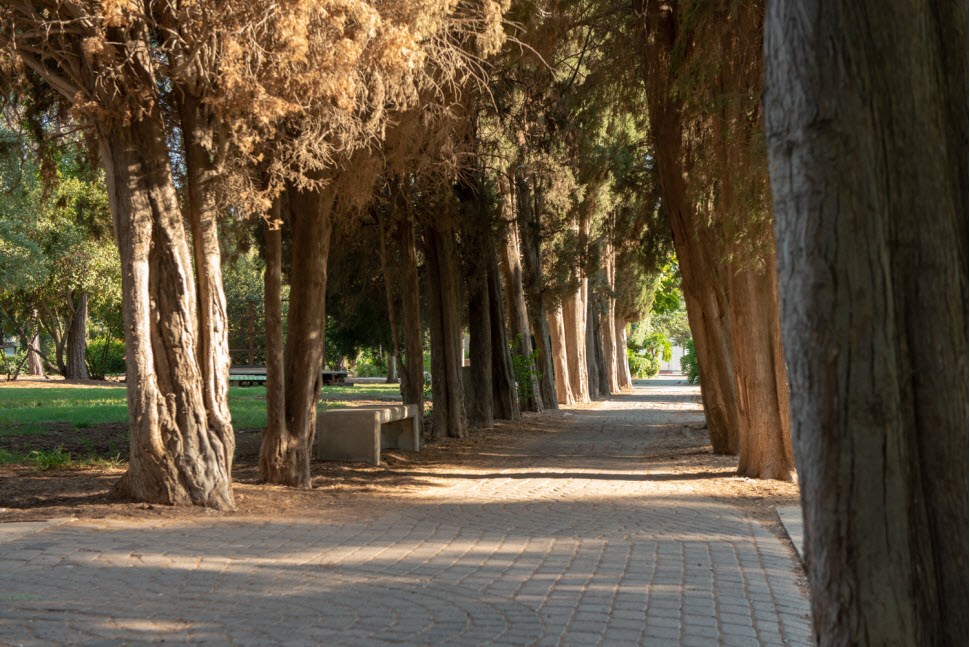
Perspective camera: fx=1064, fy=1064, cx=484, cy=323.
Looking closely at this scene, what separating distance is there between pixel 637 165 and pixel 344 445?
303 inches

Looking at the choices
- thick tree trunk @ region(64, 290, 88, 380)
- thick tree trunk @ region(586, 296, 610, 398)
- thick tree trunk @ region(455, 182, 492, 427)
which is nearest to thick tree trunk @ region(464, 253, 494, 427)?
thick tree trunk @ region(455, 182, 492, 427)

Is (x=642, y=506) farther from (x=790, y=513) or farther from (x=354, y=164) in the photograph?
(x=354, y=164)

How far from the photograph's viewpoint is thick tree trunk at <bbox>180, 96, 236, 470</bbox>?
32.8 feet

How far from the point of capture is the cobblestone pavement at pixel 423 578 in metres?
5.34

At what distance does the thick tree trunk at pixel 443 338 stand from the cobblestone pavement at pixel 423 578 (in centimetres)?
849

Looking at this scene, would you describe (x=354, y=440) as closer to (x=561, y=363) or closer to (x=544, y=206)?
(x=544, y=206)

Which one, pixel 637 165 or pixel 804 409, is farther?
pixel 637 165

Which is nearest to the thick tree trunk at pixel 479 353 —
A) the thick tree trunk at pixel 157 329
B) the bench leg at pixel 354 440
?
the bench leg at pixel 354 440

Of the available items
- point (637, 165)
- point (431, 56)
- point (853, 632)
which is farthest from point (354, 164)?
point (853, 632)

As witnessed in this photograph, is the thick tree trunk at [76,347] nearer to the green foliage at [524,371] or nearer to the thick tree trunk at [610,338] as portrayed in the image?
the thick tree trunk at [610,338]

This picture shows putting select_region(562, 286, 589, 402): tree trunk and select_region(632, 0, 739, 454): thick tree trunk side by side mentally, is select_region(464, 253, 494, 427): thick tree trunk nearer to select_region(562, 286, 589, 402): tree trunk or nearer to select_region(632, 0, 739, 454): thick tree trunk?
select_region(632, 0, 739, 454): thick tree trunk

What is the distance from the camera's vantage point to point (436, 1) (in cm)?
938

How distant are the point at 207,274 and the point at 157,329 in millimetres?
786

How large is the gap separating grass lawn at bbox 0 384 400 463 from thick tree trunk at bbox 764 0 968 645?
1307 centimetres
